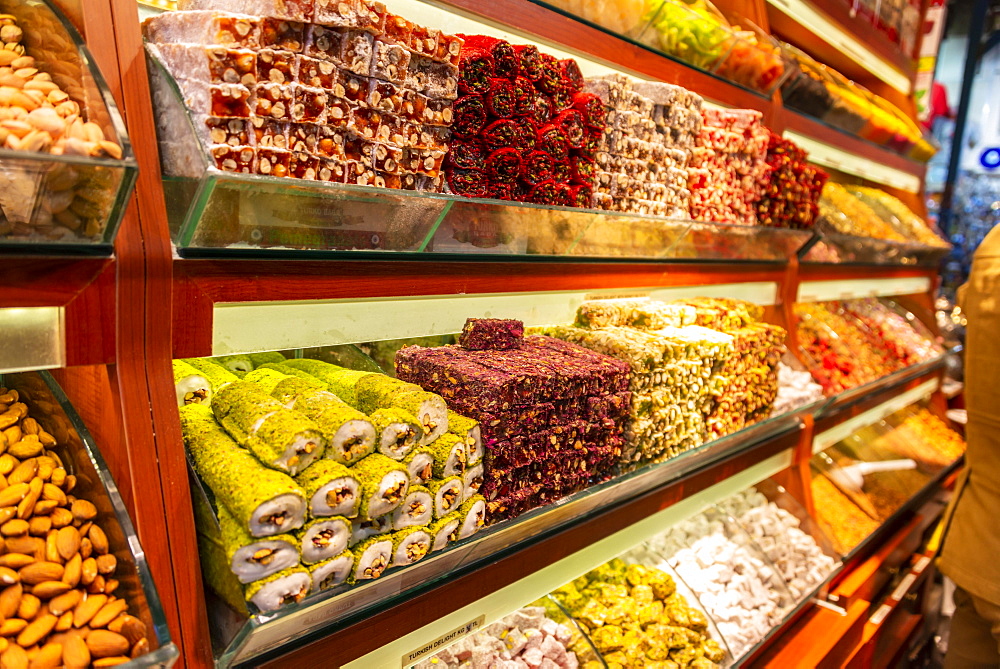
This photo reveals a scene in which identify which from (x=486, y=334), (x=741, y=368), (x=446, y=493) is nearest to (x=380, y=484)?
(x=446, y=493)

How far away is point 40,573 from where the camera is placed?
2.91ft

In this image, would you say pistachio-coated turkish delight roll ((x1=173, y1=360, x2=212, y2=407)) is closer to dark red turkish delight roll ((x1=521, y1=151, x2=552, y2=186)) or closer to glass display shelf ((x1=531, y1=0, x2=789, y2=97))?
dark red turkish delight roll ((x1=521, y1=151, x2=552, y2=186))

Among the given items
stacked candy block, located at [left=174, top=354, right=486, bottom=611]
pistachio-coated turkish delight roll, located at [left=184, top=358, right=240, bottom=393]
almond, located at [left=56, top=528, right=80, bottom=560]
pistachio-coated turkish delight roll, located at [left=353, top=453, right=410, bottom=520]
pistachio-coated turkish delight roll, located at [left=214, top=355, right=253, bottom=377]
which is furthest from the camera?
pistachio-coated turkish delight roll, located at [left=214, top=355, right=253, bottom=377]

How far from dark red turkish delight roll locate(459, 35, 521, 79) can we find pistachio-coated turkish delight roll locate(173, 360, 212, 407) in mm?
897

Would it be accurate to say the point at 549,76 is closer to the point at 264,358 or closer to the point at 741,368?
the point at 264,358

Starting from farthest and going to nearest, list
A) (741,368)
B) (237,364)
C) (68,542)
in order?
(741,368) → (237,364) → (68,542)

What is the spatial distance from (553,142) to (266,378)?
854 millimetres

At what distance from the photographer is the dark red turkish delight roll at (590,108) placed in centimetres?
173

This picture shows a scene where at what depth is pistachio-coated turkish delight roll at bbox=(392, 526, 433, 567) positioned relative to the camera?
3.93 feet

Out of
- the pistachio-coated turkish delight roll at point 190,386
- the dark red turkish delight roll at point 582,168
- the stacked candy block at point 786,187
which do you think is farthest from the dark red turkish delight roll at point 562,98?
the stacked candy block at point 786,187

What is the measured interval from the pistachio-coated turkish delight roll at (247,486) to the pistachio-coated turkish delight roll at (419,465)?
24 cm

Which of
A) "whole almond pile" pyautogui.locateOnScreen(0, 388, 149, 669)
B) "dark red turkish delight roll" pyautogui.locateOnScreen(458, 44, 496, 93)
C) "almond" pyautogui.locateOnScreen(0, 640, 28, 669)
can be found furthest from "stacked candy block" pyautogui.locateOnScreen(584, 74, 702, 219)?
"almond" pyautogui.locateOnScreen(0, 640, 28, 669)

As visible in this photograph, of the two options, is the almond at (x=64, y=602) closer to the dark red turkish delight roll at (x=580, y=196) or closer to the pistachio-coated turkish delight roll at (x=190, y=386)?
the pistachio-coated turkish delight roll at (x=190, y=386)

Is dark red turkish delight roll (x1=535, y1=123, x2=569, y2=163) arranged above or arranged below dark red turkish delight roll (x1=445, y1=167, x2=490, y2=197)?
above
